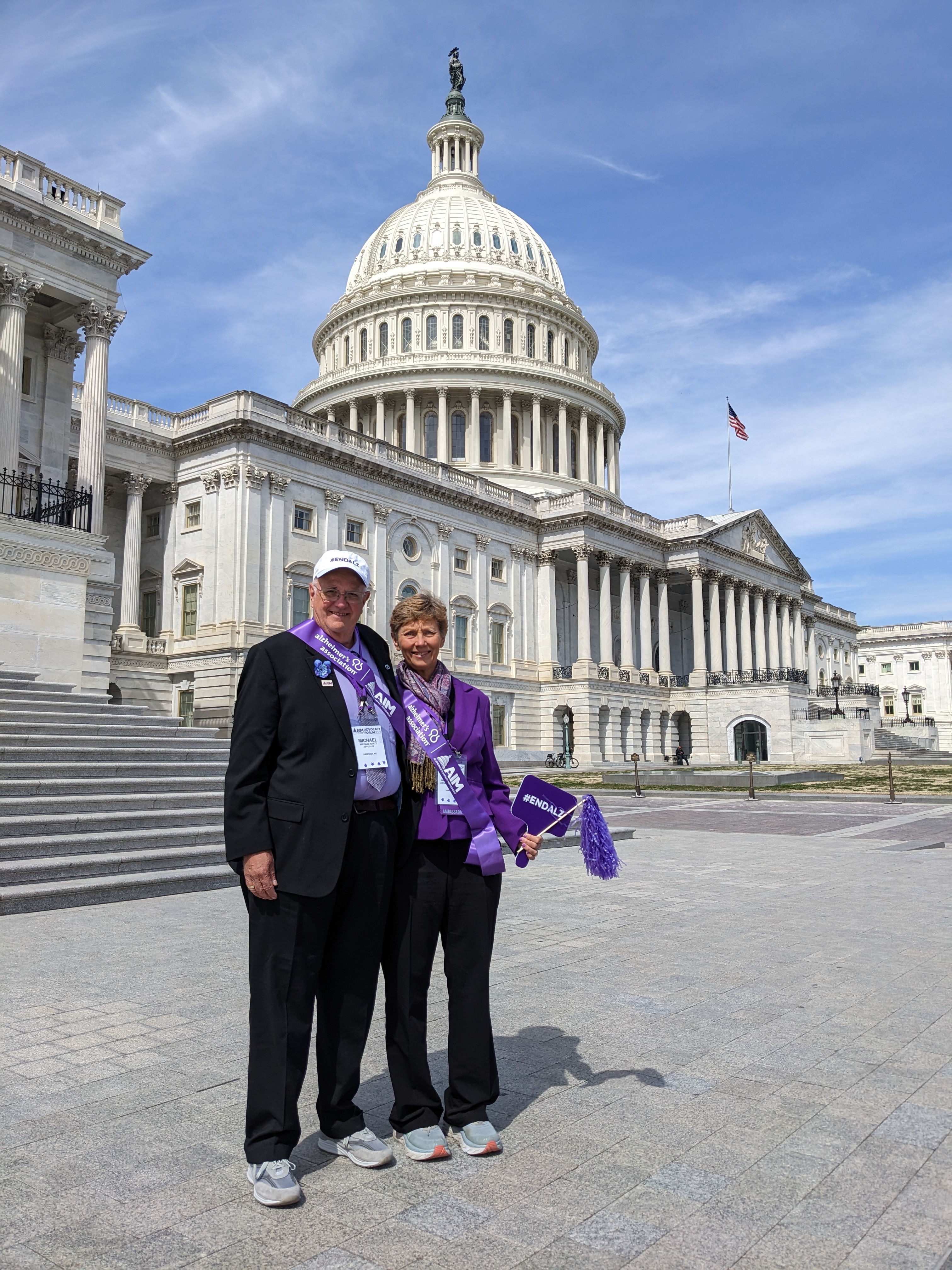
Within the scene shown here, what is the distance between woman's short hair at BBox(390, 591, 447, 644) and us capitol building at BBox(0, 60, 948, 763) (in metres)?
18.2

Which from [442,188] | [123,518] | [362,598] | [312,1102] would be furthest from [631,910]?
[442,188]

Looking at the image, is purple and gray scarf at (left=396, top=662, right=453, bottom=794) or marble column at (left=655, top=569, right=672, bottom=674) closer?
purple and gray scarf at (left=396, top=662, right=453, bottom=794)

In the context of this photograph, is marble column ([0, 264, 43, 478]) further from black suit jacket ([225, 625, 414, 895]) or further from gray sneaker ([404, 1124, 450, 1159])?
gray sneaker ([404, 1124, 450, 1159])

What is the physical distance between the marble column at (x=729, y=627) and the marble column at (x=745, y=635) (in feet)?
1.99

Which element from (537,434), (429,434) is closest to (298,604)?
(429,434)

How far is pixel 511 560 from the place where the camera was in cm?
6353

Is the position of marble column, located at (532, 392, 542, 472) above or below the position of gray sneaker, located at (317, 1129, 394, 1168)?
above

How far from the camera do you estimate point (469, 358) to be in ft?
247

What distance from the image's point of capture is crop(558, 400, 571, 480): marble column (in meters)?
76.9

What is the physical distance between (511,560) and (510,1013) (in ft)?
189

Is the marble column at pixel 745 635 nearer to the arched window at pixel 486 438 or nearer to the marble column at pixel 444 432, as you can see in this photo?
the arched window at pixel 486 438

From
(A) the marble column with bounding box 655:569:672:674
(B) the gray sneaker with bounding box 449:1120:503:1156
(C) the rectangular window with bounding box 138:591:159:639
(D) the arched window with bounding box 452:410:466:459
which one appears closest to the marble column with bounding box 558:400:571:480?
(D) the arched window with bounding box 452:410:466:459

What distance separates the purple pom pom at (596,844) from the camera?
532 cm

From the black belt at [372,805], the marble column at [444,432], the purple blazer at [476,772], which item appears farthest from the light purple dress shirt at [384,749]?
the marble column at [444,432]
